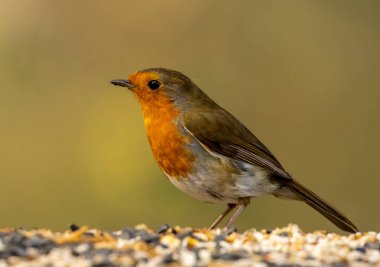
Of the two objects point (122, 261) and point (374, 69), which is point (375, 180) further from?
point (122, 261)

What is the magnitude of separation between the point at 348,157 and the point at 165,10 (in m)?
2.74

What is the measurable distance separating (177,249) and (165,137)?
156cm

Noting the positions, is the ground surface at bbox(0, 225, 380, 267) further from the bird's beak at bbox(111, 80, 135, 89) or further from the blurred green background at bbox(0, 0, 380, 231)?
the blurred green background at bbox(0, 0, 380, 231)

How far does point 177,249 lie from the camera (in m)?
4.24

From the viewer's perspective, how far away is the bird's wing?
19.1 ft

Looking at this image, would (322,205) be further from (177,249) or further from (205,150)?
(177,249)

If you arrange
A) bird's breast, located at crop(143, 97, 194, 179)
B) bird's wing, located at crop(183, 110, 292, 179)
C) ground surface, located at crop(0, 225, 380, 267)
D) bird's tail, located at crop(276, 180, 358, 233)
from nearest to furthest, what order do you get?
1. ground surface, located at crop(0, 225, 380, 267)
2. bird's breast, located at crop(143, 97, 194, 179)
3. bird's wing, located at crop(183, 110, 292, 179)
4. bird's tail, located at crop(276, 180, 358, 233)

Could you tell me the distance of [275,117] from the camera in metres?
8.87

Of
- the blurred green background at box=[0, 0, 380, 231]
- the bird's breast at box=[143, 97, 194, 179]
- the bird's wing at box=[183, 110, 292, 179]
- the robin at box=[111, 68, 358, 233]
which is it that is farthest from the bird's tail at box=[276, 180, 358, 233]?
the blurred green background at box=[0, 0, 380, 231]

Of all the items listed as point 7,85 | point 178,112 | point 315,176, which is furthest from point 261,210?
point 7,85

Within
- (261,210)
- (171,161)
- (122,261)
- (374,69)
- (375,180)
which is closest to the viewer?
(122,261)

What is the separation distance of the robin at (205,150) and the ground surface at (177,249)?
0.80 m

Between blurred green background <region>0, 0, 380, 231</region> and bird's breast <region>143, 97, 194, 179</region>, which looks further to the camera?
blurred green background <region>0, 0, 380, 231</region>

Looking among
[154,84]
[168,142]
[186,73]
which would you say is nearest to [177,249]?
[168,142]
